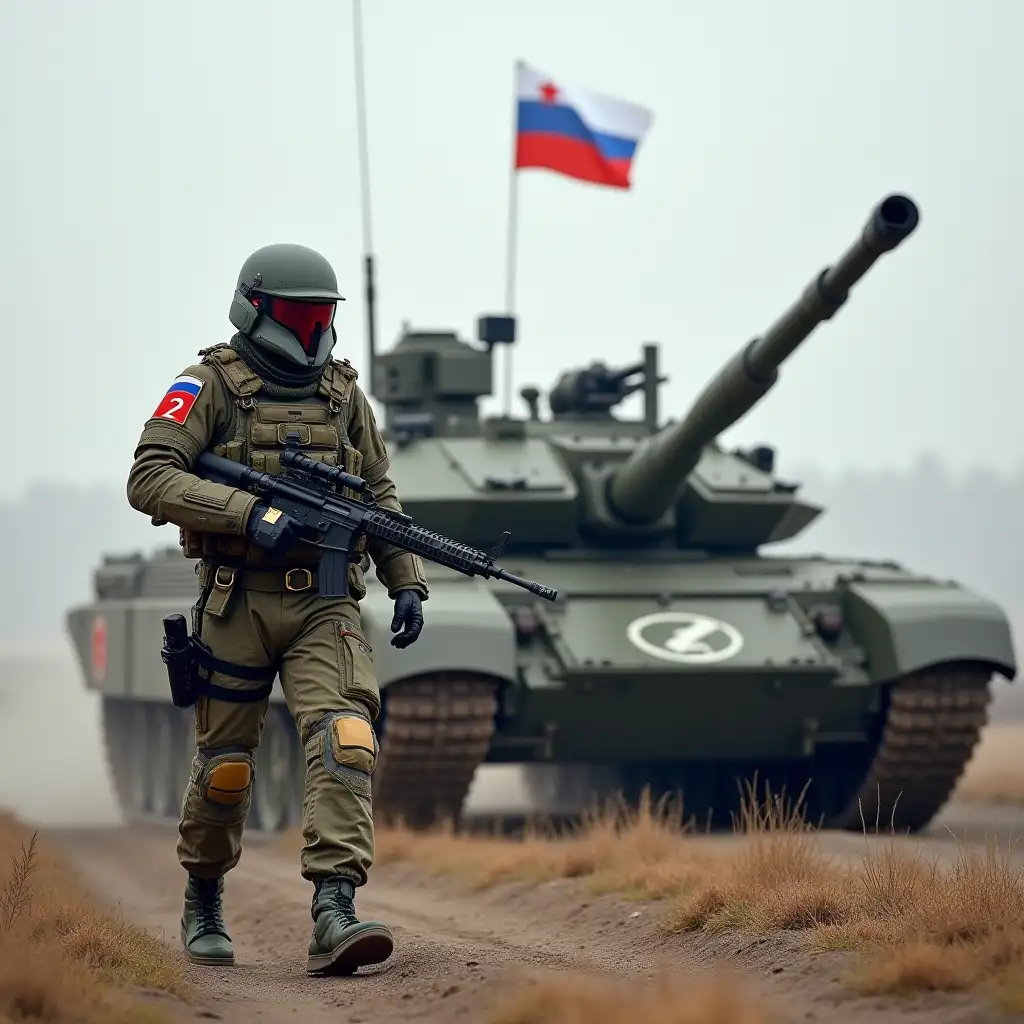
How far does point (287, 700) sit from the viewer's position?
8047 mm

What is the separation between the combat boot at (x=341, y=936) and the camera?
24.6 feet

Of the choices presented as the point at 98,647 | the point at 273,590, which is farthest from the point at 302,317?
the point at 98,647

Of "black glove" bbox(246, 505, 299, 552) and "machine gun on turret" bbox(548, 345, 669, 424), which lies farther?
"machine gun on turret" bbox(548, 345, 669, 424)

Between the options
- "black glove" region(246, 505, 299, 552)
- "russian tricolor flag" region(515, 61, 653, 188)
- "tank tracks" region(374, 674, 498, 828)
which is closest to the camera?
A: "black glove" region(246, 505, 299, 552)

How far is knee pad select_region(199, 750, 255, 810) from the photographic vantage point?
319 inches

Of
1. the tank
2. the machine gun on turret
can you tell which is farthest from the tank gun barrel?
the machine gun on turret

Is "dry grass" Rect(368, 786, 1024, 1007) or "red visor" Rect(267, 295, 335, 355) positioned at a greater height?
"red visor" Rect(267, 295, 335, 355)

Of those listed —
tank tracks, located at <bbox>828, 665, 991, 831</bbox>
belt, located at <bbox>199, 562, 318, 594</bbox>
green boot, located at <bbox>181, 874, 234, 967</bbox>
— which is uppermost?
belt, located at <bbox>199, 562, 318, 594</bbox>

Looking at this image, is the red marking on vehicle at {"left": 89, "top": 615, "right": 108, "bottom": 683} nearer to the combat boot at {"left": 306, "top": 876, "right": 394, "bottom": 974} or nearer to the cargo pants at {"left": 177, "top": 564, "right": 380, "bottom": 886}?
the cargo pants at {"left": 177, "top": 564, "right": 380, "bottom": 886}

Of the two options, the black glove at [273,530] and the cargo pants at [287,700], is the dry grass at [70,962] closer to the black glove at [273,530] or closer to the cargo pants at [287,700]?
the cargo pants at [287,700]

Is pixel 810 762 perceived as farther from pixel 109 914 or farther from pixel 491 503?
pixel 109 914

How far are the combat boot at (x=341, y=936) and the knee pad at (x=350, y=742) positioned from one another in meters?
0.38

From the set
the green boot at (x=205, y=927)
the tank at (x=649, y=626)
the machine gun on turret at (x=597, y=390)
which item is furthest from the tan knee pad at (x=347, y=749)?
the machine gun on turret at (x=597, y=390)

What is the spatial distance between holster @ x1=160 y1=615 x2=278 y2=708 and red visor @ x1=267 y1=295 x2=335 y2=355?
3.58ft
